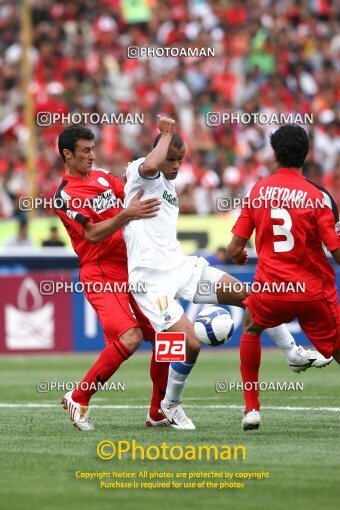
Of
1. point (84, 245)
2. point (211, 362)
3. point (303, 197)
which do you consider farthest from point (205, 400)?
point (211, 362)

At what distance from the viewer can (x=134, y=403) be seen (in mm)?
12086

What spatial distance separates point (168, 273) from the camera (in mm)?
9727

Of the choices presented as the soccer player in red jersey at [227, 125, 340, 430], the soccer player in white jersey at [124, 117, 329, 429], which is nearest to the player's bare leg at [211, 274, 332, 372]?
the soccer player in white jersey at [124, 117, 329, 429]

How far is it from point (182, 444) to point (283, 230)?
1.68 metres

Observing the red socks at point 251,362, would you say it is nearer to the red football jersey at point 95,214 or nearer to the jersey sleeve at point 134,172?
the red football jersey at point 95,214

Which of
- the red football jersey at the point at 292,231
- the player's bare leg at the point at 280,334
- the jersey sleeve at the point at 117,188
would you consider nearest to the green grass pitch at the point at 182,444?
the player's bare leg at the point at 280,334

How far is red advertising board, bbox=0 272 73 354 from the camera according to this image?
19.0 metres

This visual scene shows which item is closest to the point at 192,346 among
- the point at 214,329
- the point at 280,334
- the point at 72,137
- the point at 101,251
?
the point at 214,329

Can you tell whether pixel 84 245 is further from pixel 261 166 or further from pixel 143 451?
pixel 261 166

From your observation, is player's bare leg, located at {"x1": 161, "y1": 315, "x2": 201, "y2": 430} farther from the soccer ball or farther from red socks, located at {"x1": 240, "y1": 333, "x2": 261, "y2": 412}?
red socks, located at {"x1": 240, "y1": 333, "x2": 261, "y2": 412}

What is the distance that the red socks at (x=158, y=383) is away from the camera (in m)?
10.0

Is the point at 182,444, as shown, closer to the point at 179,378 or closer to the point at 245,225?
the point at 179,378

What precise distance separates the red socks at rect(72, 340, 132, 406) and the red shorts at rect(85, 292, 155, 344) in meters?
0.11

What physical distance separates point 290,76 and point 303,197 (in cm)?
1603
